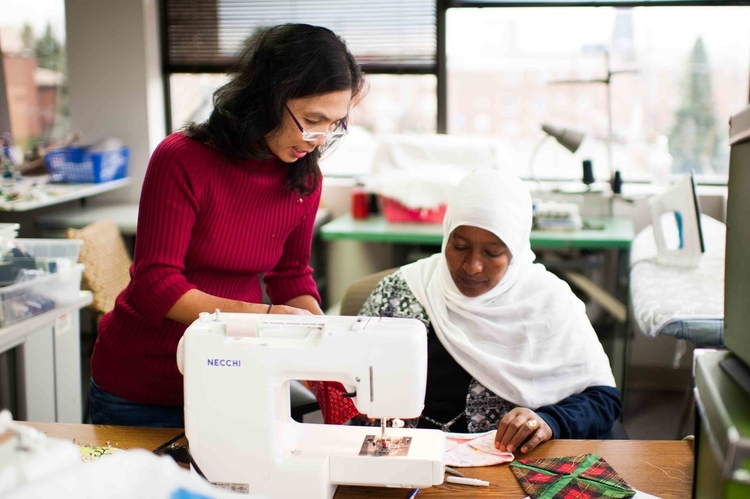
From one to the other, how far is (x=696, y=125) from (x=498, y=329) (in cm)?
258

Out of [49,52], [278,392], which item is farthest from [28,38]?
[278,392]

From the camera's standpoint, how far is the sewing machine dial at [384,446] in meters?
1.27

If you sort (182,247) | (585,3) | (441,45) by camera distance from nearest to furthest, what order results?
(182,247), (585,3), (441,45)

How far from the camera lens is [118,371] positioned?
1.63 metres

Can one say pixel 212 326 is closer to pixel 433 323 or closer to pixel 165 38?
pixel 433 323

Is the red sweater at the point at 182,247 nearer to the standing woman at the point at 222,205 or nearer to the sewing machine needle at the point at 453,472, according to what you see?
the standing woman at the point at 222,205

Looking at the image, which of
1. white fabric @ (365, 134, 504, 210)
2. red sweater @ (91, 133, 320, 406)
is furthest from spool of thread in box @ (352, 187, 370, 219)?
red sweater @ (91, 133, 320, 406)

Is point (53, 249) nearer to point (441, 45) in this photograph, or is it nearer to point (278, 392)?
point (278, 392)

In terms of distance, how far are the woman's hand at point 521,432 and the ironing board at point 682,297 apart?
0.65 m

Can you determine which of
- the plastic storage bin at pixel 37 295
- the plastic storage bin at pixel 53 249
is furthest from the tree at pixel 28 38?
the plastic storage bin at pixel 37 295

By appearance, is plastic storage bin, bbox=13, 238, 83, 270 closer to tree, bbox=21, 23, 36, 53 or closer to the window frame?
the window frame

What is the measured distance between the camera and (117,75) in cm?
416

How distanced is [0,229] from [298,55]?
1110 millimetres

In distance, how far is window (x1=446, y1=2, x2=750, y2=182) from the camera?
388 cm
